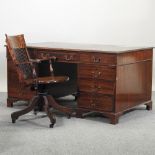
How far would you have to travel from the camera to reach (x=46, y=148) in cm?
403

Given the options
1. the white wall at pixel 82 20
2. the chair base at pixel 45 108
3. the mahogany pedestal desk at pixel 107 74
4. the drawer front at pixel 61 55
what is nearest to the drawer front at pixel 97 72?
the mahogany pedestal desk at pixel 107 74

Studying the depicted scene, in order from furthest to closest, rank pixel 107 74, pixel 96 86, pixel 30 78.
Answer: pixel 30 78 < pixel 96 86 < pixel 107 74

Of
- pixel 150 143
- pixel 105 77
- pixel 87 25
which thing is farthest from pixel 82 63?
pixel 87 25

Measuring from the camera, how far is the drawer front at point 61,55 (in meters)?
5.05

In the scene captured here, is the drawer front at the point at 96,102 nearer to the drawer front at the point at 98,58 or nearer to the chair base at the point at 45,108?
the chair base at the point at 45,108

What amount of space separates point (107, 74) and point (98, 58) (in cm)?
19

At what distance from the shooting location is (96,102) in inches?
195

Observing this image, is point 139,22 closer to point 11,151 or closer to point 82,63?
point 82,63

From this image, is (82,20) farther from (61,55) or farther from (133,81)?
(133,81)

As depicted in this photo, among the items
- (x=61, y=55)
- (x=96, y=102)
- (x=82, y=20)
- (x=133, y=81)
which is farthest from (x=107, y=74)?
(x=82, y=20)

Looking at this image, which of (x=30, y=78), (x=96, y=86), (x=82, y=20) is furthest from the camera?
(x=82, y=20)

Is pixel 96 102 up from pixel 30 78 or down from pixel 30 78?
down

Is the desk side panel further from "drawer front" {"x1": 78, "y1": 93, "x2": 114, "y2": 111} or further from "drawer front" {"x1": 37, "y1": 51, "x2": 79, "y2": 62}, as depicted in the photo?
"drawer front" {"x1": 37, "y1": 51, "x2": 79, "y2": 62}

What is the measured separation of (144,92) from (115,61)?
0.88 metres
